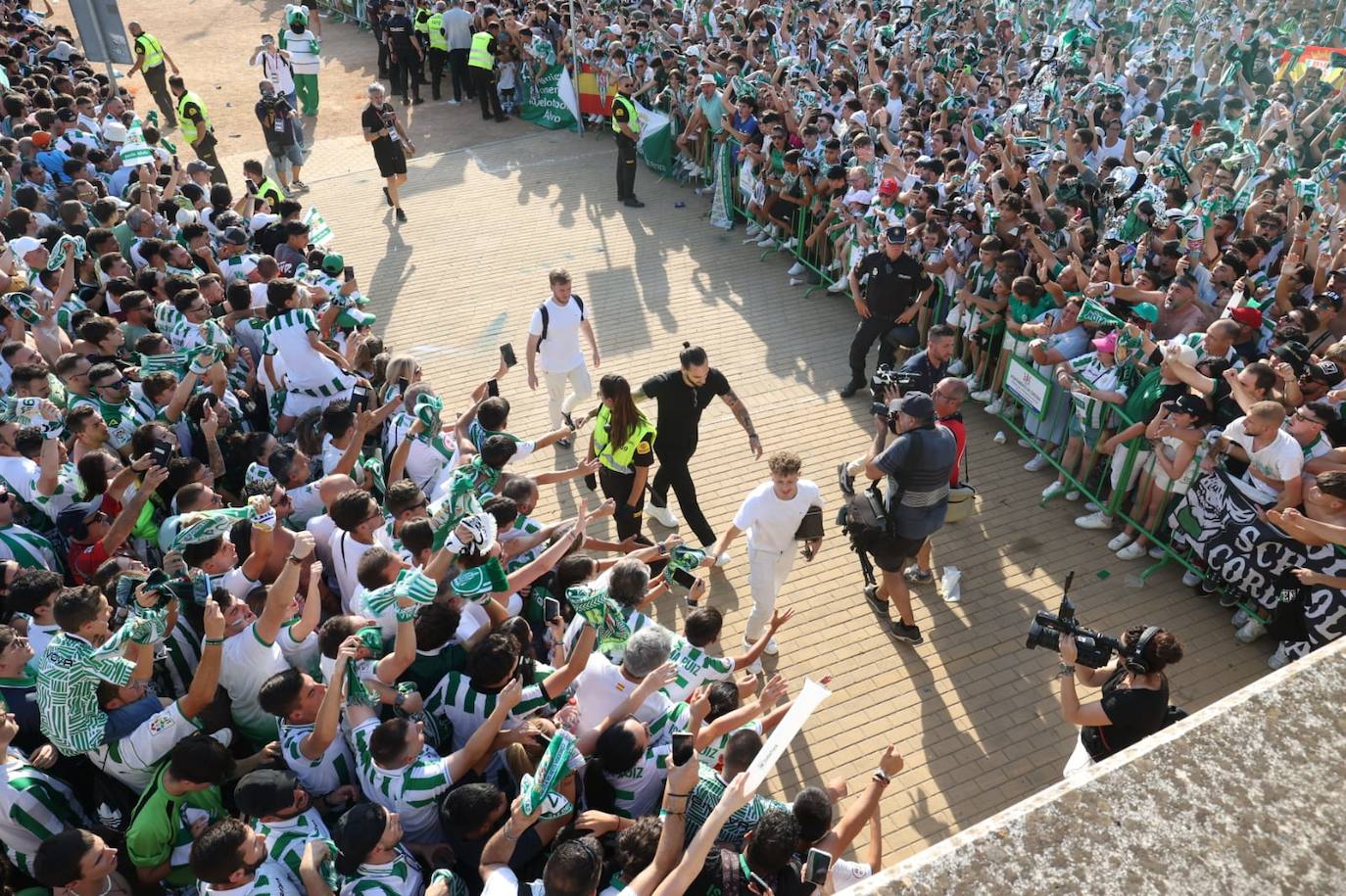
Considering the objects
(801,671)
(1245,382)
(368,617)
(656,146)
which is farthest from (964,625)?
(656,146)

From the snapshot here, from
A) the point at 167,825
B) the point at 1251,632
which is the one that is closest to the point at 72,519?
the point at 167,825

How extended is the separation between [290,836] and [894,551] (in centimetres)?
416

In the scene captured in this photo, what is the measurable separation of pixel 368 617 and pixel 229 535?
989mm

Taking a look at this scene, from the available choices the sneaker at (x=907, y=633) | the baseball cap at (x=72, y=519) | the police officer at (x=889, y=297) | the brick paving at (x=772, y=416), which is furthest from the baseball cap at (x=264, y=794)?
the police officer at (x=889, y=297)

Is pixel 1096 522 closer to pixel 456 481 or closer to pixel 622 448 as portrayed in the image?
pixel 622 448

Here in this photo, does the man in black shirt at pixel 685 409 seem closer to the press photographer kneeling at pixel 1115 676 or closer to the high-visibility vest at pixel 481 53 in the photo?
the press photographer kneeling at pixel 1115 676

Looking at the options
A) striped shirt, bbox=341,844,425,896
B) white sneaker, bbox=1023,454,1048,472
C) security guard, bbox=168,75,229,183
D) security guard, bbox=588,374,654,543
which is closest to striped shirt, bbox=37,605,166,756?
striped shirt, bbox=341,844,425,896

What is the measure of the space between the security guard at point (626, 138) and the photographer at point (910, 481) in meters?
8.22

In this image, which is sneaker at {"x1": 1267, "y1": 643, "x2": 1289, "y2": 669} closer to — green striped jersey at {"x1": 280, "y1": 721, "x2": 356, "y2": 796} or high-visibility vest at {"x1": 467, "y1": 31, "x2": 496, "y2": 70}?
green striped jersey at {"x1": 280, "y1": 721, "x2": 356, "y2": 796}

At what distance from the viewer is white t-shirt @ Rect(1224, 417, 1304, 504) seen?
6062 mm

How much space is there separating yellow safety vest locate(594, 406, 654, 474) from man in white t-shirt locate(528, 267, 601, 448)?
151 centimetres

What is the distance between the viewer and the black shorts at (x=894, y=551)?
6.36 m

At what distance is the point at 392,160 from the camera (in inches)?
514

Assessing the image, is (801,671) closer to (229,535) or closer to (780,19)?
(229,535)
